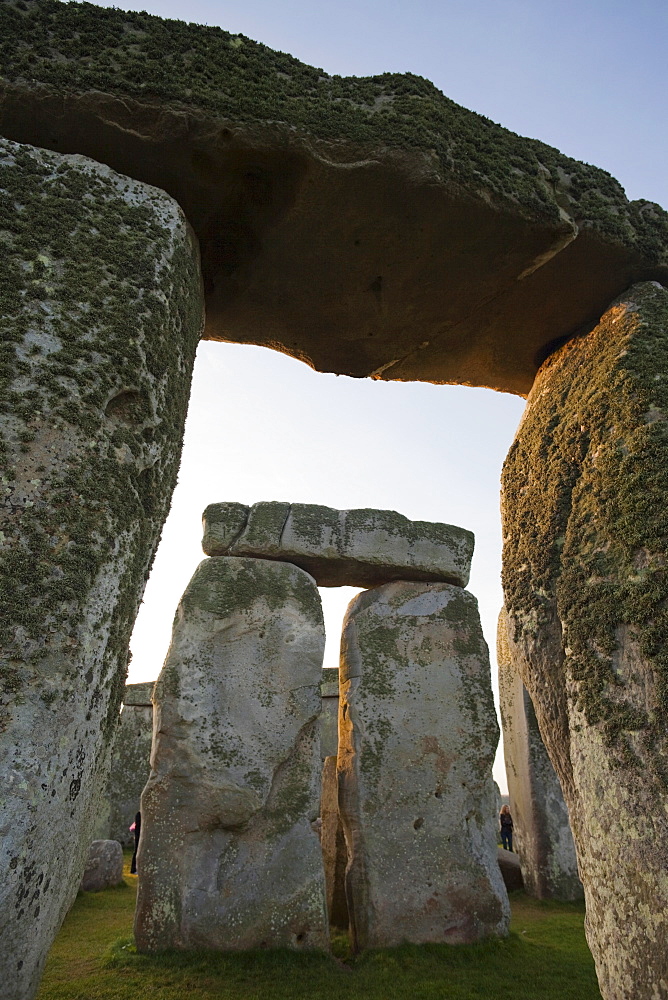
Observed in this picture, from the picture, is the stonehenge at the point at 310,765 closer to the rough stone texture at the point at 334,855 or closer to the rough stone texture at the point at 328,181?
the rough stone texture at the point at 334,855

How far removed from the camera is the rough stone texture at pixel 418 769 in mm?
5391

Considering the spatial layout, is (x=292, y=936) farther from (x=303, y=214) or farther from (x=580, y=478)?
(x=303, y=214)

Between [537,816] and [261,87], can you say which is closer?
[261,87]

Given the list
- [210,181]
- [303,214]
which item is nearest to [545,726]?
[303,214]

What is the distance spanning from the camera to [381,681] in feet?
20.0

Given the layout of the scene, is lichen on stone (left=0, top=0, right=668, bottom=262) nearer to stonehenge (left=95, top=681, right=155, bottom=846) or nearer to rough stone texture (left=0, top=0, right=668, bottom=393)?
rough stone texture (left=0, top=0, right=668, bottom=393)

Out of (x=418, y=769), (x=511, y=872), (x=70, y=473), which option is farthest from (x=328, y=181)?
(x=511, y=872)

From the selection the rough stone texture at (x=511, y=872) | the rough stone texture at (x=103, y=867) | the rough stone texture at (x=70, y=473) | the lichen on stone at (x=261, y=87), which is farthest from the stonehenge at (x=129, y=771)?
the lichen on stone at (x=261, y=87)

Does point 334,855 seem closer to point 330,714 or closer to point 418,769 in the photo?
point 418,769

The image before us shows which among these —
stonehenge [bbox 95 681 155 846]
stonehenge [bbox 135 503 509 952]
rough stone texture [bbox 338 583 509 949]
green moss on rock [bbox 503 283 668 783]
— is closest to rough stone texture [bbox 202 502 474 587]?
stonehenge [bbox 135 503 509 952]

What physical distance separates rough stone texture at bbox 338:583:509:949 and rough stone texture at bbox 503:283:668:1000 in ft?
12.8

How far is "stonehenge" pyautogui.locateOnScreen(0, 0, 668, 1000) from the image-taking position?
4.39ft

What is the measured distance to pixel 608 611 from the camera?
5.93ft

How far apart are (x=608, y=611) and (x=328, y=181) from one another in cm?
140
